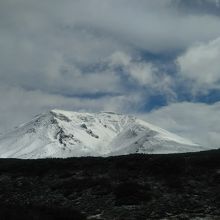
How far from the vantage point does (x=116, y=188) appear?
1523 inches

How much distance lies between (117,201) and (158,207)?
329cm

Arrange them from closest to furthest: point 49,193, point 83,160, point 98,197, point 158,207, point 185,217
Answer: point 185,217 → point 158,207 → point 98,197 → point 49,193 → point 83,160

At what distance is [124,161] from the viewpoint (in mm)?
45719

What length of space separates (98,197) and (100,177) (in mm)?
4640

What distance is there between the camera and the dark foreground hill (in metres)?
32.5

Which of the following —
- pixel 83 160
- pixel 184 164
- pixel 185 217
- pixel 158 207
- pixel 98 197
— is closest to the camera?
pixel 185 217

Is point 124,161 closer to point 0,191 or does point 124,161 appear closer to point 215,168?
point 215,168

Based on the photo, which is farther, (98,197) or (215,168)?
(215,168)

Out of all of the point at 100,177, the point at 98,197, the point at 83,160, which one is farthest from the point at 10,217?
the point at 83,160

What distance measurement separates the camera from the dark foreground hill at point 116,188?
107 feet

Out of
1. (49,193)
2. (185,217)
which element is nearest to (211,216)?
(185,217)

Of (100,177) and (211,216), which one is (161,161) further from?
(211,216)

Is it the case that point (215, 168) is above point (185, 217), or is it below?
above

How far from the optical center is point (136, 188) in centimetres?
3812
